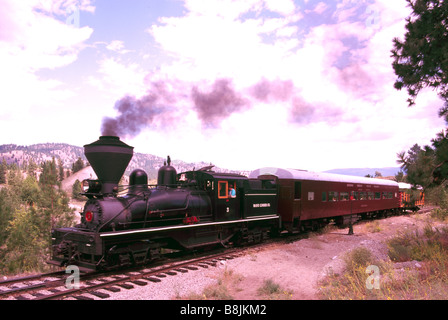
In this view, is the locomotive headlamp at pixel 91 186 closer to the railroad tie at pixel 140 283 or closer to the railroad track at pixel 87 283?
the railroad track at pixel 87 283

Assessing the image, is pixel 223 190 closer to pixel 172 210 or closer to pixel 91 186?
pixel 172 210

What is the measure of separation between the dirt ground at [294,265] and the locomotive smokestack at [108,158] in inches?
166

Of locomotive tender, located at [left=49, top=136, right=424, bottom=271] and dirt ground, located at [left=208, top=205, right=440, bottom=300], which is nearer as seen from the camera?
dirt ground, located at [left=208, top=205, right=440, bottom=300]

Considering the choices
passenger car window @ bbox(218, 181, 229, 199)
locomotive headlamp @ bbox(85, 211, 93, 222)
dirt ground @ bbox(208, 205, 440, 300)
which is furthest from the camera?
passenger car window @ bbox(218, 181, 229, 199)

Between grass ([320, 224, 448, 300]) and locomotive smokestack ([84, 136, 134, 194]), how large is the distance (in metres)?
6.42

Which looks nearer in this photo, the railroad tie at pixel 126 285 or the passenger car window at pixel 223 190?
the railroad tie at pixel 126 285

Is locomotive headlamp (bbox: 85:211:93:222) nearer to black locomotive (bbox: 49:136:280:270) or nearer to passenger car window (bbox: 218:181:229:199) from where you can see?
black locomotive (bbox: 49:136:280:270)

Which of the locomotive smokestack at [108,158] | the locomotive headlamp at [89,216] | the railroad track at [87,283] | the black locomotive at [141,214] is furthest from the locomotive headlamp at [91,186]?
the railroad track at [87,283]

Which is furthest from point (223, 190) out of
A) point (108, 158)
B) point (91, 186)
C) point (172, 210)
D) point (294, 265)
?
point (91, 186)

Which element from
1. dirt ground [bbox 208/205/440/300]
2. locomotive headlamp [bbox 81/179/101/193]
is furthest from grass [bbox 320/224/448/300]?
locomotive headlamp [bbox 81/179/101/193]

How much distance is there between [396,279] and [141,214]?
6.95m

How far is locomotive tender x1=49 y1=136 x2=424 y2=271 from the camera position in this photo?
887 centimetres

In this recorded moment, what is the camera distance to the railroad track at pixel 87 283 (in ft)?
23.2

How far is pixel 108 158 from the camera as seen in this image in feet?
30.0
